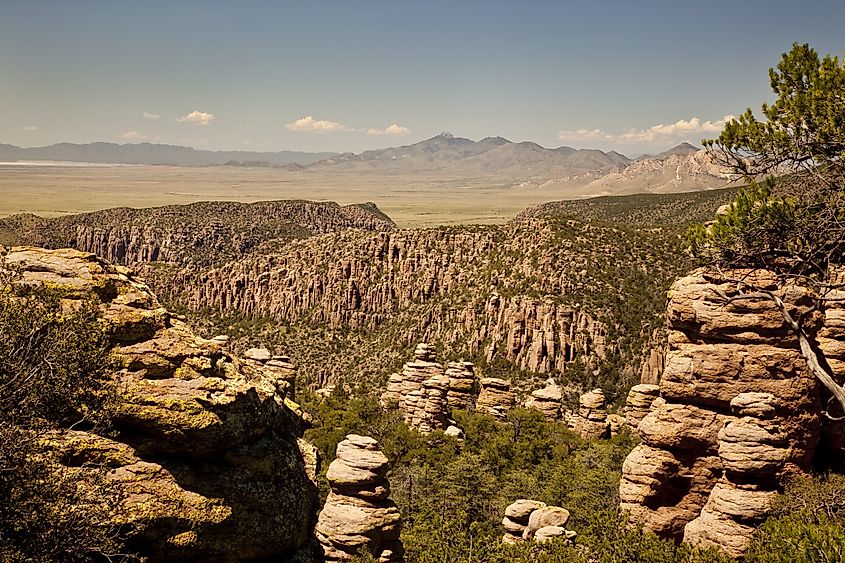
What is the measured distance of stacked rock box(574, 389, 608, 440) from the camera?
2404 inches

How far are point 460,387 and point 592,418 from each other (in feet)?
49.1

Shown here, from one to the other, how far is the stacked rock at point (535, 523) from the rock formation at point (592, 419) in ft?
99.7

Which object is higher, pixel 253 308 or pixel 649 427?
pixel 649 427

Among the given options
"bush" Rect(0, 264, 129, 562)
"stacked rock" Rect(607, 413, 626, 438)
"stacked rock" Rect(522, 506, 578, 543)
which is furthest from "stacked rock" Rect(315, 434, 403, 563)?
"stacked rock" Rect(607, 413, 626, 438)

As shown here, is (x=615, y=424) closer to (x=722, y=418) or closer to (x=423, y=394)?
(x=423, y=394)

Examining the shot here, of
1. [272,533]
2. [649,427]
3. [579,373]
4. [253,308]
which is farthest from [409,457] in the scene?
[253,308]

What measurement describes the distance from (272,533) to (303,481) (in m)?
1.72

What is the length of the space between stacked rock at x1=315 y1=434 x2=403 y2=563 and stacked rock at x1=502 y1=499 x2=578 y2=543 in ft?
21.6

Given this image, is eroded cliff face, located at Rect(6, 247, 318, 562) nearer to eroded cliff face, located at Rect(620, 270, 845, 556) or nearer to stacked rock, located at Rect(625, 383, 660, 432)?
eroded cliff face, located at Rect(620, 270, 845, 556)

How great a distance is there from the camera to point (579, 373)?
9069 cm

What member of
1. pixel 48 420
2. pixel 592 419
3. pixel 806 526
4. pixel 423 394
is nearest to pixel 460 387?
pixel 423 394

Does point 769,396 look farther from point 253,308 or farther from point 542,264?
point 253,308

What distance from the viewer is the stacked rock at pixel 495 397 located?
221ft

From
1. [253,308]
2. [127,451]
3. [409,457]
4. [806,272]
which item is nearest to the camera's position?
[127,451]
